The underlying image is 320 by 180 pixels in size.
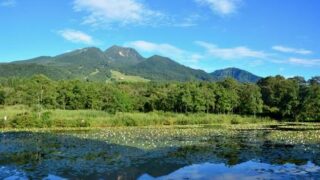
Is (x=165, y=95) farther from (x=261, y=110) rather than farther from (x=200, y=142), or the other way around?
(x=200, y=142)

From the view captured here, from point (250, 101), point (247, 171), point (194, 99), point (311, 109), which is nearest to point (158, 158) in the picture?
point (247, 171)

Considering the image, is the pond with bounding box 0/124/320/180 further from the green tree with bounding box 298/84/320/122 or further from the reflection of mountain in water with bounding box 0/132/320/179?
the green tree with bounding box 298/84/320/122

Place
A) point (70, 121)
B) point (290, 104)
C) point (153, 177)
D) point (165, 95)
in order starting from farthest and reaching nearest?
point (165, 95) < point (290, 104) < point (70, 121) < point (153, 177)

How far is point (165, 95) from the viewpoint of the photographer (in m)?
82.8

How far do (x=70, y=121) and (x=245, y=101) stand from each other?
1554 inches

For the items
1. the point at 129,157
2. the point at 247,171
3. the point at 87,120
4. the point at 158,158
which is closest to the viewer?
the point at 247,171

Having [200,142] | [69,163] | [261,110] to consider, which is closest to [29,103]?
[261,110]

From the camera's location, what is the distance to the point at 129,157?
23.5m

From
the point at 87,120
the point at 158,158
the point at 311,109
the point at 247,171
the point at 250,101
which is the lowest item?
the point at 247,171

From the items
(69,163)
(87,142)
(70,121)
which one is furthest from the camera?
(70,121)

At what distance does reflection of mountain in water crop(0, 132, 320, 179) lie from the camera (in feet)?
63.8

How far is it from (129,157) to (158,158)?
1.63 m

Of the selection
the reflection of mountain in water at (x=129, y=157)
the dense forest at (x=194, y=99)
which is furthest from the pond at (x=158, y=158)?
the dense forest at (x=194, y=99)

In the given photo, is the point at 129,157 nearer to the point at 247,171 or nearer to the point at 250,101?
the point at 247,171
